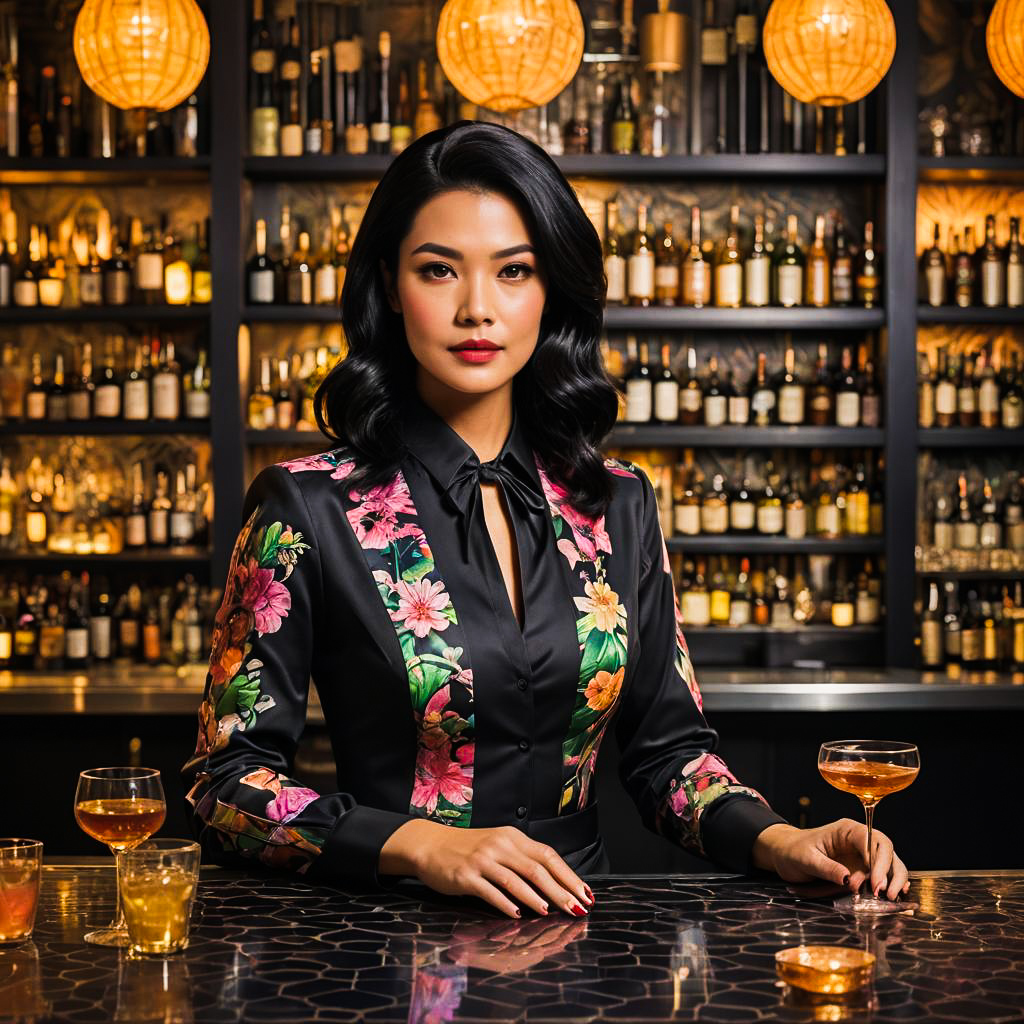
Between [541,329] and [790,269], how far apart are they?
2.80 m

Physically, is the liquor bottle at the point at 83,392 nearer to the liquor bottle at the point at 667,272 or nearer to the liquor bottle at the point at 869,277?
the liquor bottle at the point at 667,272

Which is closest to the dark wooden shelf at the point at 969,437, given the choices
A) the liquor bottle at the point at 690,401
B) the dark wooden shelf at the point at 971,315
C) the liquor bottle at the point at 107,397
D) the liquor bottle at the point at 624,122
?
the dark wooden shelf at the point at 971,315

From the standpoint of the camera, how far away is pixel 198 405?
4578 mm

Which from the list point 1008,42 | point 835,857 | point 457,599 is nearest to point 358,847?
point 457,599

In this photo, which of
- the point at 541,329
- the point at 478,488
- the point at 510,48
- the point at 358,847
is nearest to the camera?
the point at 358,847

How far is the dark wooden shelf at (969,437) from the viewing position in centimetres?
456

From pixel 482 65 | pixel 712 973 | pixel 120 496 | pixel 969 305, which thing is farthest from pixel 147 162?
pixel 712 973

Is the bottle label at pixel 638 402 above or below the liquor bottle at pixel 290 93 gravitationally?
below

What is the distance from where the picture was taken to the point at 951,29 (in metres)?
4.83

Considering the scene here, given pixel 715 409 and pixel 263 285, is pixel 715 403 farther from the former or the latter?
pixel 263 285

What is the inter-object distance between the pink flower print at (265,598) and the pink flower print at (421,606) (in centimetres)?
13

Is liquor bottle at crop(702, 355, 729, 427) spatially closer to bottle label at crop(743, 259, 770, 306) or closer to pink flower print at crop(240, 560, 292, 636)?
bottle label at crop(743, 259, 770, 306)

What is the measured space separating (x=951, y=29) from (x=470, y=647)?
389 cm

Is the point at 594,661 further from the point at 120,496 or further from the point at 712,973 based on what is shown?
the point at 120,496
